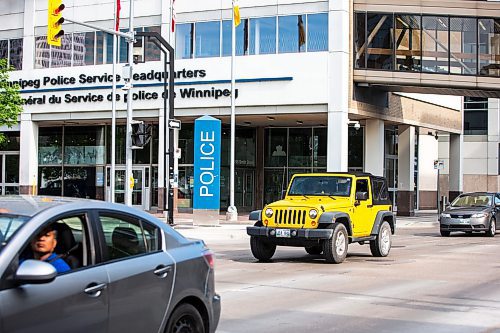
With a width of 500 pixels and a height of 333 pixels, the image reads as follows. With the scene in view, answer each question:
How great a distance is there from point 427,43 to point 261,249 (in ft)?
69.6

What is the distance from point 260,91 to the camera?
1364 inches

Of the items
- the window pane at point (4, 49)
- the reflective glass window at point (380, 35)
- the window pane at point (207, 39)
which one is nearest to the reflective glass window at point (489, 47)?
the reflective glass window at point (380, 35)

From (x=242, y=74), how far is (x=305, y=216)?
2053cm

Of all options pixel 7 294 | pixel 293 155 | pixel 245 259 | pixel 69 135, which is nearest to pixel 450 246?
pixel 245 259

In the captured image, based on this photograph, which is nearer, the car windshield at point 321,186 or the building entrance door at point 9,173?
the car windshield at point 321,186

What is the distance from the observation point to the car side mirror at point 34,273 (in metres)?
4.59

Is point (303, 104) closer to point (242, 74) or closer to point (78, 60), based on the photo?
point (242, 74)

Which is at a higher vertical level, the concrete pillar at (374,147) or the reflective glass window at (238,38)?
the reflective glass window at (238,38)

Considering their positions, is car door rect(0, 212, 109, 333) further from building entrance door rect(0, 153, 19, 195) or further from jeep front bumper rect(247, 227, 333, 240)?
building entrance door rect(0, 153, 19, 195)

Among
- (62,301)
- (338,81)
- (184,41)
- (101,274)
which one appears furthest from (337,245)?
(184,41)

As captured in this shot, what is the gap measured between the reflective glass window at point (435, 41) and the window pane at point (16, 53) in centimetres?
2244

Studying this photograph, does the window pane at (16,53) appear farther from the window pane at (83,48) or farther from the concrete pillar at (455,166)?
the concrete pillar at (455,166)

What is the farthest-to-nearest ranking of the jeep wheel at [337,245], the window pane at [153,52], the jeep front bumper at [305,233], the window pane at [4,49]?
the window pane at [4,49] → the window pane at [153,52] → the jeep wheel at [337,245] → the jeep front bumper at [305,233]

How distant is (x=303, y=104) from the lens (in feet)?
112
